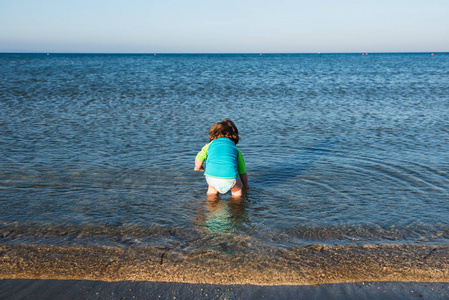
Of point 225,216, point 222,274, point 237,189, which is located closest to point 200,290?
point 222,274

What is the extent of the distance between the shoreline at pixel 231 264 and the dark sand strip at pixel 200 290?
0.08 m

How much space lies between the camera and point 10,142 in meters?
8.41

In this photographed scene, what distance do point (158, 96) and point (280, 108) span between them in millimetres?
→ 6074

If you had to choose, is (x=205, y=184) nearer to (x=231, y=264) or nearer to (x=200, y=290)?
(x=231, y=264)

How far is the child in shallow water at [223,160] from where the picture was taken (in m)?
5.02

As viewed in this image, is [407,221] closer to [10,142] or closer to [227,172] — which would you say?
[227,172]

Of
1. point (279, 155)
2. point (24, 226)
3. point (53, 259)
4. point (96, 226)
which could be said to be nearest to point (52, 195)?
point (24, 226)

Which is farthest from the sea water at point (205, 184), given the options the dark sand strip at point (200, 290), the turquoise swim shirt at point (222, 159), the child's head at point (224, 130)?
the child's head at point (224, 130)

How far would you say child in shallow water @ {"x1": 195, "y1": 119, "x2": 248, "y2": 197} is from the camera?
502 centimetres

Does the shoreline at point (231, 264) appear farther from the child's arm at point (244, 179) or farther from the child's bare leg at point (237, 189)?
the child's arm at point (244, 179)

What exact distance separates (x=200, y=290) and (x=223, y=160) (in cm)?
219

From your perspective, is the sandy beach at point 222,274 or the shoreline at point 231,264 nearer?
the sandy beach at point 222,274

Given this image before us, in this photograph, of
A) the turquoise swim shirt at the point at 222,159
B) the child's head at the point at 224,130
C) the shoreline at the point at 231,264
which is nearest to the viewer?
the shoreline at the point at 231,264

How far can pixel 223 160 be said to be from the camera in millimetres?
5012
